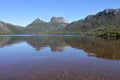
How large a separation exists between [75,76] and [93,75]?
10.0 feet

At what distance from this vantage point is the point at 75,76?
28672mm

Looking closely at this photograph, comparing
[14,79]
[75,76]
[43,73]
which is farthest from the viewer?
[43,73]

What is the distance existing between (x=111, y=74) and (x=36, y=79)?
12.2 metres

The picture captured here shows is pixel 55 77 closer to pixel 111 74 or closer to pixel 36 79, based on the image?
pixel 36 79

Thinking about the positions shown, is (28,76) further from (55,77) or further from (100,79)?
(100,79)

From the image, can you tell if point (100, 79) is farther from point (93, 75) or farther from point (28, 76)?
point (28, 76)

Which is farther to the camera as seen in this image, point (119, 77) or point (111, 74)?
point (111, 74)

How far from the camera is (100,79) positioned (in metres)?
27.2

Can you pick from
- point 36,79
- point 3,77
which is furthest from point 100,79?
point 3,77

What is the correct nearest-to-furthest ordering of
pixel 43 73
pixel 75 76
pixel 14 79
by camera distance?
pixel 14 79, pixel 75 76, pixel 43 73

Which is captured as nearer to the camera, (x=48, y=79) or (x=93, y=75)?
(x=48, y=79)

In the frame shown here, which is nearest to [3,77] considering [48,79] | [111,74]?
[48,79]

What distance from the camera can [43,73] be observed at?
30969 mm

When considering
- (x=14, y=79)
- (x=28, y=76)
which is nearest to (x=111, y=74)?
(x=28, y=76)
